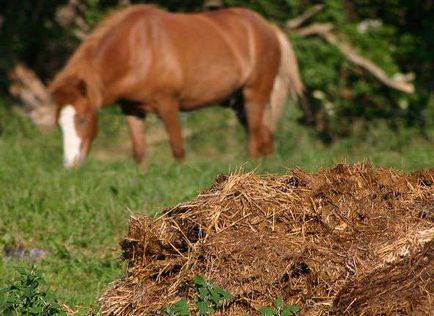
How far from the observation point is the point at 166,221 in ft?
17.4

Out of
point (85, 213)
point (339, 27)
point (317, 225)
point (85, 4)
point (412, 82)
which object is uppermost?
point (317, 225)

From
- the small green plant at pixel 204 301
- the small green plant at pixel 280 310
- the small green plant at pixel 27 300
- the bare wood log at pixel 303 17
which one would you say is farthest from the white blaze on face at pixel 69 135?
the small green plant at pixel 280 310

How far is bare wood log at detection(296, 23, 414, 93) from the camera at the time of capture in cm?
1614

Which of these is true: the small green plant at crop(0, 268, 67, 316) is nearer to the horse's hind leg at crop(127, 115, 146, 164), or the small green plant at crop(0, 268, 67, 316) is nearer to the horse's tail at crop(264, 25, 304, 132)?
the horse's hind leg at crop(127, 115, 146, 164)

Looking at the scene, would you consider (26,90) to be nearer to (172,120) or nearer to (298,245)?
(172,120)

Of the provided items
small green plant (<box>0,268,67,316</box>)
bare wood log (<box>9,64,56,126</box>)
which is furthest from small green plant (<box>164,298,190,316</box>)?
bare wood log (<box>9,64,56,126</box>)

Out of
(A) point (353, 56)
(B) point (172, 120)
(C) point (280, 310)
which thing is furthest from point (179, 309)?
(A) point (353, 56)

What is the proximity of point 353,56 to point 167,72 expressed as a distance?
14.4 ft

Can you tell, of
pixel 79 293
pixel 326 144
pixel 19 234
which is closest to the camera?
pixel 79 293

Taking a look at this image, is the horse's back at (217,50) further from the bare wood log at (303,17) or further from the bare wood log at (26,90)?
the bare wood log at (26,90)

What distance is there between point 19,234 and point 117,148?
29.9 feet

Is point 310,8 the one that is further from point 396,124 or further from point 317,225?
point 317,225

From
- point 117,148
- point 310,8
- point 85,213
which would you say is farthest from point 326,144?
point 85,213

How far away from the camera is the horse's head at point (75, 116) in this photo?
39.6 ft
